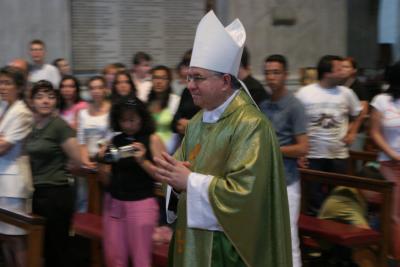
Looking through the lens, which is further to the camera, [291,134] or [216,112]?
[291,134]

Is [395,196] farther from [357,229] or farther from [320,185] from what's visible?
[320,185]

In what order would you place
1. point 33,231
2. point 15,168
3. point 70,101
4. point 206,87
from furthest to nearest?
point 70,101
point 15,168
point 33,231
point 206,87

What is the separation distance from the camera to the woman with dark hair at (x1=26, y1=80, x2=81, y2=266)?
5.61 m

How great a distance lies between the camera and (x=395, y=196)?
20.8 ft

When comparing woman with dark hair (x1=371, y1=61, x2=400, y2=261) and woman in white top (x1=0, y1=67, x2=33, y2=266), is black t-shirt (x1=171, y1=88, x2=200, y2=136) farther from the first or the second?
woman with dark hair (x1=371, y1=61, x2=400, y2=261)

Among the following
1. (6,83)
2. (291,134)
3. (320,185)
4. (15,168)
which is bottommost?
(320,185)

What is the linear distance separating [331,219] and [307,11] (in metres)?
6.71

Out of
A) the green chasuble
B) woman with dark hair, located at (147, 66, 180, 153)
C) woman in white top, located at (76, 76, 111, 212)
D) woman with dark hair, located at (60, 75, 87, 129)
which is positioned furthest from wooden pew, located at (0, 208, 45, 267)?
woman with dark hair, located at (60, 75, 87, 129)

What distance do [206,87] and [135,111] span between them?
1.60 meters

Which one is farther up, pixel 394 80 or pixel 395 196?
pixel 394 80

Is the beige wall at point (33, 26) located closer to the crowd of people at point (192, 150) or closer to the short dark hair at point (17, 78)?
the crowd of people at point (192, 150)

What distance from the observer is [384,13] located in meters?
13.1

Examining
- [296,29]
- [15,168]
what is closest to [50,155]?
[15,168]

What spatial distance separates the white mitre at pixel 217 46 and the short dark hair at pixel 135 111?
1.33 metres
